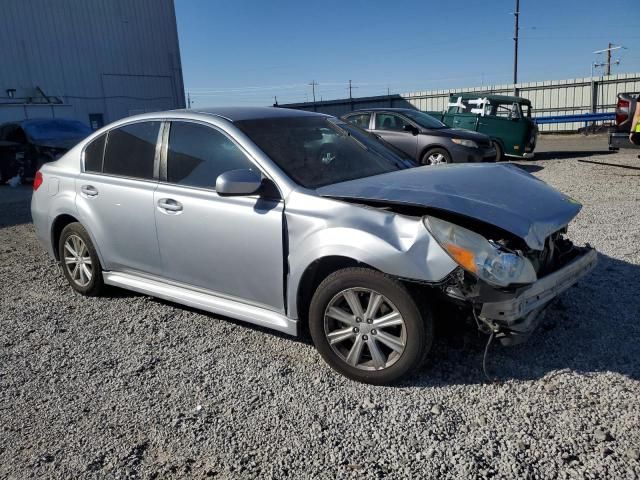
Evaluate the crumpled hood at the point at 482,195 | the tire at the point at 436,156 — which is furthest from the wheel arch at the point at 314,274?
the tire at the point at 436,156

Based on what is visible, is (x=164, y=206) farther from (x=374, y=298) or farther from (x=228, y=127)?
(x=374, y=298)

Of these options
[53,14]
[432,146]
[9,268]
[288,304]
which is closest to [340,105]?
[53,14]

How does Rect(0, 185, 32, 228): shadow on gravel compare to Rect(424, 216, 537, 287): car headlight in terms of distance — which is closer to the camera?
Rect(424, 216, 537, 287): car headlight

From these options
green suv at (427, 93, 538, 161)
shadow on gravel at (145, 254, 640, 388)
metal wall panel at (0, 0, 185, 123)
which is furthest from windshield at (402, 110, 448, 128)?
metal wall panel at (0, 0, 185, 123)

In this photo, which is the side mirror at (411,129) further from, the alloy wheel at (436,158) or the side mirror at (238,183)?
the side mirror at (238,183)

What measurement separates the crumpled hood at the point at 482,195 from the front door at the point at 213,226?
1.64ft

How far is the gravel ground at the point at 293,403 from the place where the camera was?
8.01ft

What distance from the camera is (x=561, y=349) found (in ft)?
11.0

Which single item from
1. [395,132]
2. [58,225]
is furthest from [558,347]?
[395,132]

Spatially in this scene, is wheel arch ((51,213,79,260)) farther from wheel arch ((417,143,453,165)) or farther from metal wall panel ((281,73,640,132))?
metal wall panel ((281,73,640,132))

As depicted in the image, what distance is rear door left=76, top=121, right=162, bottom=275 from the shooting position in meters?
3.97

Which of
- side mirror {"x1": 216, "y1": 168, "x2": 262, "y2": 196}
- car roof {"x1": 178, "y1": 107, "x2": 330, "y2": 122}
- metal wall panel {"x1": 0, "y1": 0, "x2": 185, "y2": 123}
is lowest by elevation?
side mirror {"x1": 216, "y1": 168, "x2": 262, "y2": 196}

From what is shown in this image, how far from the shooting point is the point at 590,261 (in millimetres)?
3455

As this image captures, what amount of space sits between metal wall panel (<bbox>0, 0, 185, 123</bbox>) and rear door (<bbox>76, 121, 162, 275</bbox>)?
19656mm
